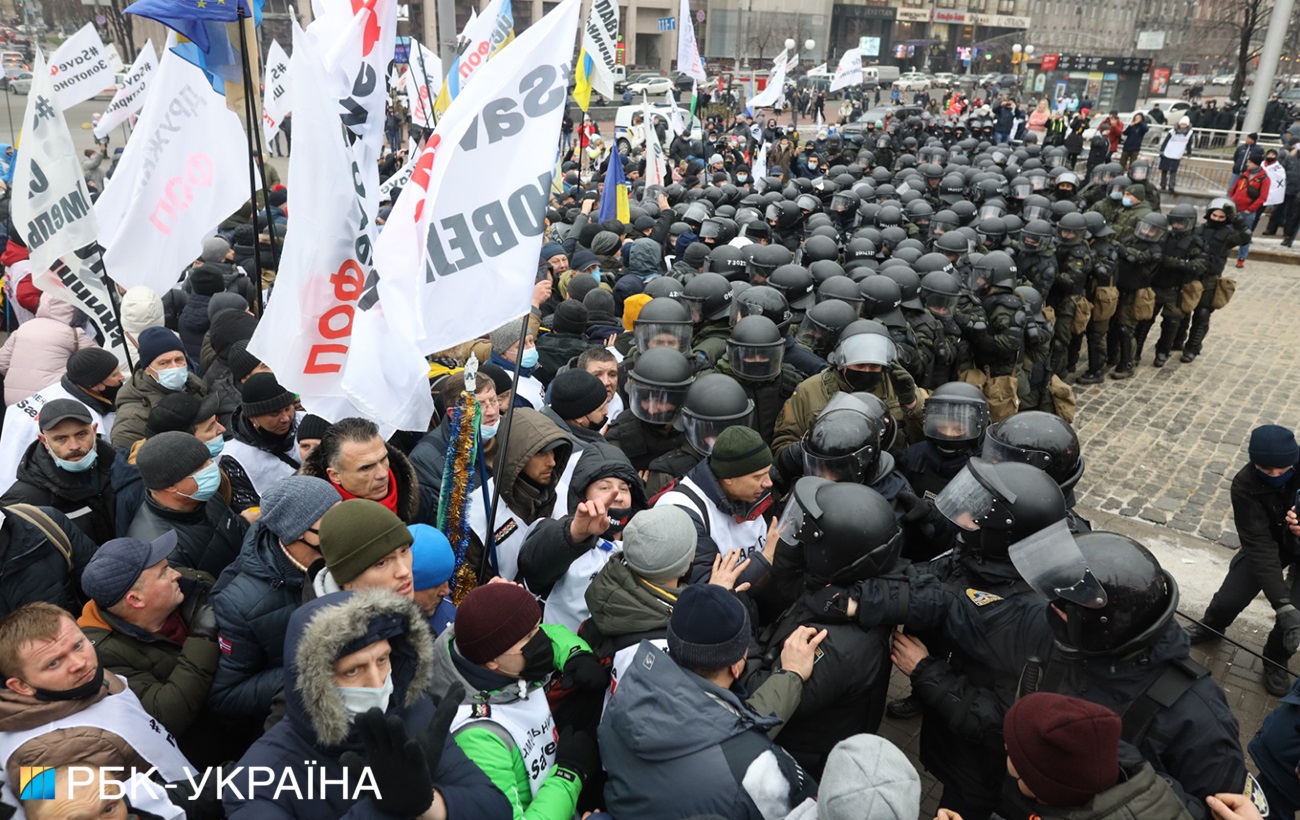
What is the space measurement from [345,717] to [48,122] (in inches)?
206

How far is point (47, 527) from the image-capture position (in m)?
3.67

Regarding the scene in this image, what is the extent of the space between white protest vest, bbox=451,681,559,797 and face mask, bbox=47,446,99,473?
3011 mm

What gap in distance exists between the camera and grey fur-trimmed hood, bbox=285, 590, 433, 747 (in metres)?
2.31

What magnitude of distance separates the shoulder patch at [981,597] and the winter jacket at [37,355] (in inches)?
242

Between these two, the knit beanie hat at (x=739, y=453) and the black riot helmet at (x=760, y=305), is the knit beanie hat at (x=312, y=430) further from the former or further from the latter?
the black riot helmet at (x=760, y=305)

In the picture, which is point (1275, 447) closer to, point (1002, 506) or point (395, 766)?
point (1002, 506)

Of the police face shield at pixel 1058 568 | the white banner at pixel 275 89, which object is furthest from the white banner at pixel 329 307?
the white banner at pixel 275 89

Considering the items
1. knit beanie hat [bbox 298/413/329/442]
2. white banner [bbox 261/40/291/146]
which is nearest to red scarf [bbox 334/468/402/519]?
knit beanie hat [bbox 298/413/329/442]

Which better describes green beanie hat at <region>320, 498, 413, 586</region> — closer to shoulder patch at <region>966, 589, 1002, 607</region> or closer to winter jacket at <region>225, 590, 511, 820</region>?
winter jacket at <region>225, 590, 511, 820</region>

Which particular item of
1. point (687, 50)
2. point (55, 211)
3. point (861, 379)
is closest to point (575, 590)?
point (861, 379)

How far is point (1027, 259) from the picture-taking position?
1007 centimetres

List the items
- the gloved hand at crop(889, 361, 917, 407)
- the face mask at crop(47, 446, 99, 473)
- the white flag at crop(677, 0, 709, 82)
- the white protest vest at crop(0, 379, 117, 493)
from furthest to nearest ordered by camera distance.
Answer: the white flag at crop(677, 0, 709, 82), the gloved hand at crop(889, 361, 917, 407), the white protest vest at crop(0, 379, 117, 493), the face mask at crop(47, 446, 99, 473)

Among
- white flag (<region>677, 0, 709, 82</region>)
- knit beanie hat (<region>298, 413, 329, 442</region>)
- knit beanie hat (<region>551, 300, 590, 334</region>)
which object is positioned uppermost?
white flag (<region>677, 0, 709, 82</region>)

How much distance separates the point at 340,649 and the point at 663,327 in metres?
4.04
